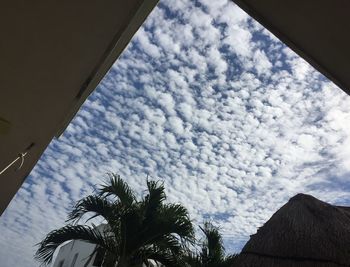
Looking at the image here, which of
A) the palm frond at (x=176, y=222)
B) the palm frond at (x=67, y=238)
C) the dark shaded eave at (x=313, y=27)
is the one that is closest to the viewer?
the dark shaded eave at (x=313, y=27)

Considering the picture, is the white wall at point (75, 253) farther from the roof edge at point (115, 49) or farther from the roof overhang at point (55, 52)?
the roof edge at point (115, 49)

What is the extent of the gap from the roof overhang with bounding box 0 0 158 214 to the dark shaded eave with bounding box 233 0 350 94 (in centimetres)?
65

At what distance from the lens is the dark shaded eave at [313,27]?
60.5 inches

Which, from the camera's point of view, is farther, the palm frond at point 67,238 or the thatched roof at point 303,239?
the palm frond at point 67,238

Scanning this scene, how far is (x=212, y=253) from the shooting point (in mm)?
10281

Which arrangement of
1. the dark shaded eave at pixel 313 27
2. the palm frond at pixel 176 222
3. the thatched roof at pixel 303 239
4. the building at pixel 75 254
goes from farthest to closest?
the building at pixel 75 254 → the palm frond at pixel 176 222 → the thatched roof at pixel 303 239 → the dark shaded eave at pixel 313 27

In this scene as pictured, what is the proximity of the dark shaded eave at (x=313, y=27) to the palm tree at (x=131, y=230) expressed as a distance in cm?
671

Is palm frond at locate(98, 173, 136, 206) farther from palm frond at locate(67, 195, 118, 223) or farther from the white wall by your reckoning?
the white wall

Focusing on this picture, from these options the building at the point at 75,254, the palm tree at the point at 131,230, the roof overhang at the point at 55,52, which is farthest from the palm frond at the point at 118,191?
the building at the point at 75,254

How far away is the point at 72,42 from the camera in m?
2.09

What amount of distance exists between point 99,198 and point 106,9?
6.84 metres

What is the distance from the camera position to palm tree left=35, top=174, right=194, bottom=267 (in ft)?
25.9

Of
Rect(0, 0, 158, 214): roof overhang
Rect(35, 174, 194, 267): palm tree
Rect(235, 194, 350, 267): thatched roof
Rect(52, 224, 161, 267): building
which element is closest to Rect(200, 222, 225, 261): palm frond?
Rect(35, 174, 194, 267): palm tree

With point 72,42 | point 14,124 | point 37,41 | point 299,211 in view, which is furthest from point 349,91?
point 299,211
